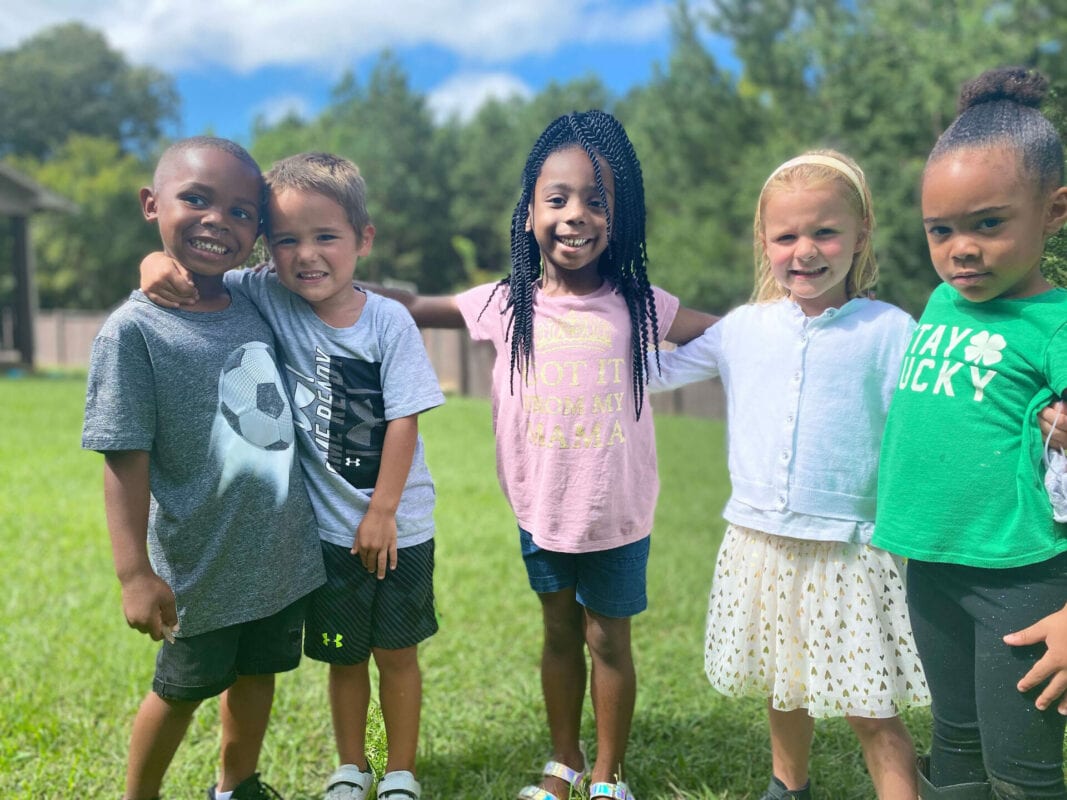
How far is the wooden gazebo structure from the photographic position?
605 inches

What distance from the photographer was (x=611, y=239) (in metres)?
2.27

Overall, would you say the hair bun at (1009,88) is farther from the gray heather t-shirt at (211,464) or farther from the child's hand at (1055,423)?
the gray heather t-shirt at (211,464)

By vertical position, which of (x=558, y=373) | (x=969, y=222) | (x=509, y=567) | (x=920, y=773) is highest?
(x=969, y=222)

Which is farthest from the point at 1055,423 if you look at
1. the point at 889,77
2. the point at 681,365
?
the point at 889,77

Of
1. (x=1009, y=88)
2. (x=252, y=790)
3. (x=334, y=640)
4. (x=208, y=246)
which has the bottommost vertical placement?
(x=252, y=790)

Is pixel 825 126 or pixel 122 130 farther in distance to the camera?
pixel 122 130

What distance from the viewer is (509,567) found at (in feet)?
16.0

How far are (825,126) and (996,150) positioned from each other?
50.8 feet

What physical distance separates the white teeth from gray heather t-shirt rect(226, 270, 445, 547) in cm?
16

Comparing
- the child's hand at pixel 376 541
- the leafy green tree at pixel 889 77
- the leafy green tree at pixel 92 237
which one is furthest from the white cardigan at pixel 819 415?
the leafy green tree at pixel 92 237

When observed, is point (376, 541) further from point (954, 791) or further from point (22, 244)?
point (22, 244)

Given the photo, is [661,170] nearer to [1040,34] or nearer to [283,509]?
[1040,34]

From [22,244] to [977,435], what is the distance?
56.9ft

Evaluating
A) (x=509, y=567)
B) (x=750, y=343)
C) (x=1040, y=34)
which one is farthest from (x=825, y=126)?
(x=750, y=343)
